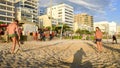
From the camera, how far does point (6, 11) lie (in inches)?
3760

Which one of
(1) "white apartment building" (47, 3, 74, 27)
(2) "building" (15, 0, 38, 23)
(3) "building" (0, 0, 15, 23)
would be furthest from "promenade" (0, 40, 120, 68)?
(1) "white apartment building" (47, 3, 74, 27)

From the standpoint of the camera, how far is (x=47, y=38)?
35875mm

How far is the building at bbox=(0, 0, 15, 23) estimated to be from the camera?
92.1 metres

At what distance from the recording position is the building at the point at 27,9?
106 m

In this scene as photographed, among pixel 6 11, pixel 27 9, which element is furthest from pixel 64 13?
pixel 6 11

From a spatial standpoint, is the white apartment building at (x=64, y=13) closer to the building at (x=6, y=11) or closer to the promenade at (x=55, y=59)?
the building at (x=6, y=11)

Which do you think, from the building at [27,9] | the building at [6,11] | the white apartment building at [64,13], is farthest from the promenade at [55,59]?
the white apartment building at [64,13]

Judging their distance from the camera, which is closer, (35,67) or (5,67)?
(5,67)

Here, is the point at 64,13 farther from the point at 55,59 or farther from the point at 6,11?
the point at 55,59

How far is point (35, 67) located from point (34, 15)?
115 m

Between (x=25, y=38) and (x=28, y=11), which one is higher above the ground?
(x=28, y=11)

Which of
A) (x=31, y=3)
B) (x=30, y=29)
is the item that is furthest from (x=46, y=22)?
(x=30, y=29)

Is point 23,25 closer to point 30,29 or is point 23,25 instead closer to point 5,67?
point 30,29

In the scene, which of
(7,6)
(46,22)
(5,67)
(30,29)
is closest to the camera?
(5,67)
